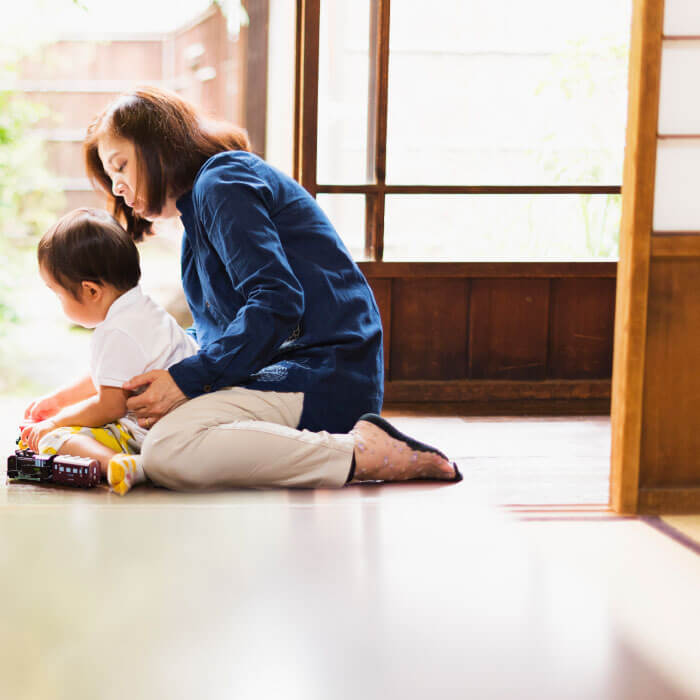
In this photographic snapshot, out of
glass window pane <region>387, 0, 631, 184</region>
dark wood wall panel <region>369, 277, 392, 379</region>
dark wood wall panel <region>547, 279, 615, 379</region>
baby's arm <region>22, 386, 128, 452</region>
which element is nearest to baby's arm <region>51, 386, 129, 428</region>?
baby's arm <region>22, 386, 128, 452</region>

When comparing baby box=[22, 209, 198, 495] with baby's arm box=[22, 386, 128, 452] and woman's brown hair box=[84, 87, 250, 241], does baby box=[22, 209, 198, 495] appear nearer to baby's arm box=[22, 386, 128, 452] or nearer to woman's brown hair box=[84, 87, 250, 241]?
baby's arm box=[22, 386, 128, 452]

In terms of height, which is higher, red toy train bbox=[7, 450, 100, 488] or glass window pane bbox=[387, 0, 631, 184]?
glass window pane bbox=[387, 0, 631, 184]

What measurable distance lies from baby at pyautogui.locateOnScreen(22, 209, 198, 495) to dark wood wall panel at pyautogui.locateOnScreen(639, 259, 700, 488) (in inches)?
41.4

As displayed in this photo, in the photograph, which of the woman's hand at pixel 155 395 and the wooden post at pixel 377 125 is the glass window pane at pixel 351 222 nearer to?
the wooden post at pixel 377 125

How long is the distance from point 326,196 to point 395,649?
6.68 ft

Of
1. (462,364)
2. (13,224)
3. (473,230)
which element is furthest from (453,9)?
(13,224)

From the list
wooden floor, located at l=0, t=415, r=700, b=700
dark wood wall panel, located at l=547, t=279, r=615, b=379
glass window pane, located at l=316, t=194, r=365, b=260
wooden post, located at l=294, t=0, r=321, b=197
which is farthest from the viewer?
dark wood wall panel, located at l=547, t=279, r=615, b=379

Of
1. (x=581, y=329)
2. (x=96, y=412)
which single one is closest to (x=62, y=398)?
(x=96, y=412)

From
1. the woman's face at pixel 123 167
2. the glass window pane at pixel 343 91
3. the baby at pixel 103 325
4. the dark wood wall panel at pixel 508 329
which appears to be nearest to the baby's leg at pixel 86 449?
the baby at pixel 103 325

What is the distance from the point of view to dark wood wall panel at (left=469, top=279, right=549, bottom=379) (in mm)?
3189

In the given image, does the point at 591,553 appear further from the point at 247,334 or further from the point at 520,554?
the point at 247,334

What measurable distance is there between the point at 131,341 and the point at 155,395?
5.8 inches

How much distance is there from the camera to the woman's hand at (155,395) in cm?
200

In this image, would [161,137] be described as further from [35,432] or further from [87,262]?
[35,432]
